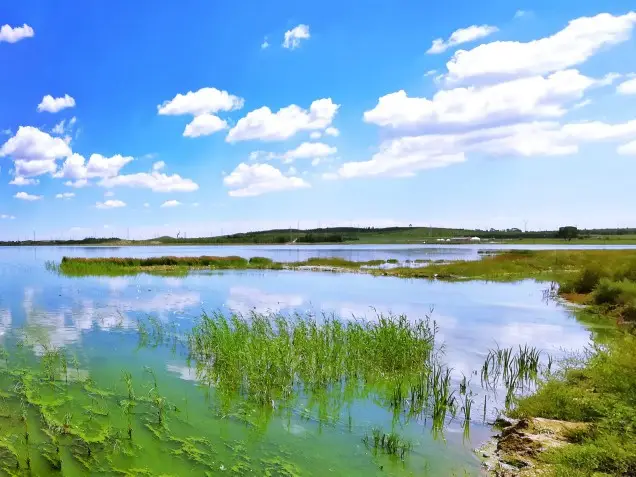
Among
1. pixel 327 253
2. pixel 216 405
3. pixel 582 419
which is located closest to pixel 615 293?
pixel 582 419

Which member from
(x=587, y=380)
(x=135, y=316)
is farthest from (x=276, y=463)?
(x=135, y=316)

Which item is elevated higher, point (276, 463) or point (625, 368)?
point (625, 368)

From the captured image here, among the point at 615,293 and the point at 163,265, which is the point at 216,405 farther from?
the point at 163,265

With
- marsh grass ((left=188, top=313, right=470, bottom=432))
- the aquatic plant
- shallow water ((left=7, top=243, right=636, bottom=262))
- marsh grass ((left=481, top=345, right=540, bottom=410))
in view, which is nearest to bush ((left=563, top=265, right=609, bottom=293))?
marsh grass ((left=481, top=345, right=540, bottom=410))

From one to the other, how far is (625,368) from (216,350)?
11.6m

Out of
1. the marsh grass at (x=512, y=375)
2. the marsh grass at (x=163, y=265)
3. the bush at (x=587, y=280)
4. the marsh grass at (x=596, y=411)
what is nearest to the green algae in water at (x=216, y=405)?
the marsh grass at (x=512, y=375)

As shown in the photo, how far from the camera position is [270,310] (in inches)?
977

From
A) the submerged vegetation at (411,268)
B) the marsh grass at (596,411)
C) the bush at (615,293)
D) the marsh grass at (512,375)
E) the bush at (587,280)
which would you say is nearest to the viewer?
the marsh grass at (596,411)

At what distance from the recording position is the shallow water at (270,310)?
8.58 m

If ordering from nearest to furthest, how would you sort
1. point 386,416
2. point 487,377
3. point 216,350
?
point 386,416
point 487,377
point 216,350

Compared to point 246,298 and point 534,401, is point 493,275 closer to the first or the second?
point 246,298

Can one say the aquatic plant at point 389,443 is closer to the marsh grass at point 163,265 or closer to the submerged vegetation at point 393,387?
the submerged vegetation at point 393,387

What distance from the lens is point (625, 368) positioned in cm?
1007

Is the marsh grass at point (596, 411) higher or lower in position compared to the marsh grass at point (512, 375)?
higher
